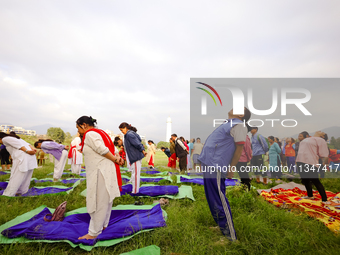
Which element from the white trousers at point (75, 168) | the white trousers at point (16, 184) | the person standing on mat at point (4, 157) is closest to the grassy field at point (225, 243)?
the white trousers at point (16, 184)

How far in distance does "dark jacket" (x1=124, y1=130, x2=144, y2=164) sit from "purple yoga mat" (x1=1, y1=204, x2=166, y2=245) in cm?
162

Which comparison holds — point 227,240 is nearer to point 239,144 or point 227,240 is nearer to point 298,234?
point 298,234

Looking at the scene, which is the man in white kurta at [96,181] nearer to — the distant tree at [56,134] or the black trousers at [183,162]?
the black trousers at [183,162]

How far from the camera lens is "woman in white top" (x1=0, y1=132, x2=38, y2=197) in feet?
15.4

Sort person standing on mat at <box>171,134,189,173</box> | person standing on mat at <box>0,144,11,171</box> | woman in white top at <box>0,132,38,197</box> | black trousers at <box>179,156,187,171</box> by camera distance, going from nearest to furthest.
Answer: woman in white top at <box>0,132,38,197</box>, person standing on mat at <box>171,134,189,173</box>, black trousers at <box>179,156,187,171</box>, person standing on mat at <box>0,144,11,171</box>

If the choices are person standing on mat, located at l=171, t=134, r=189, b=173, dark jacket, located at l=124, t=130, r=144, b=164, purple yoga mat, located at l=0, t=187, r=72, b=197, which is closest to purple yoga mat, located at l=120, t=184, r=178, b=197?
dark jacket, located at l=124, t=130, r=144, b=164

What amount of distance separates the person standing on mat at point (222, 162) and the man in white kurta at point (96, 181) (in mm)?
1448

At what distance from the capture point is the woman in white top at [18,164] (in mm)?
4699

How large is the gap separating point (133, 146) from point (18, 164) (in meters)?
2.98

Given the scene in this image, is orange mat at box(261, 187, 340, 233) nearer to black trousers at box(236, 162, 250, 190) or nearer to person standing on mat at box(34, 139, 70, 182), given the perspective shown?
black trousers at box(236, 162, 250, 190)

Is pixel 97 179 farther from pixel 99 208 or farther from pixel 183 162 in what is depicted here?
pixel 183 162

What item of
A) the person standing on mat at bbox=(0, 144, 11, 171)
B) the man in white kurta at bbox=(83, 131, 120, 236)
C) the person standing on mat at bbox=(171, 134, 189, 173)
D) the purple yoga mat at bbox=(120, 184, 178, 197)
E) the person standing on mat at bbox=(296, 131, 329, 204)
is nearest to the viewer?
the man in white kurta at bbox=(83, 131, 120, 236)

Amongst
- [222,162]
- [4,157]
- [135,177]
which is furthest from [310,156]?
[4,157]

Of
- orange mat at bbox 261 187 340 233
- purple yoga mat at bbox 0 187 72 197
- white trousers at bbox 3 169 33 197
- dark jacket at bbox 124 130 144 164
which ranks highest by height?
dark jacket at bbox 124 130 144 164
